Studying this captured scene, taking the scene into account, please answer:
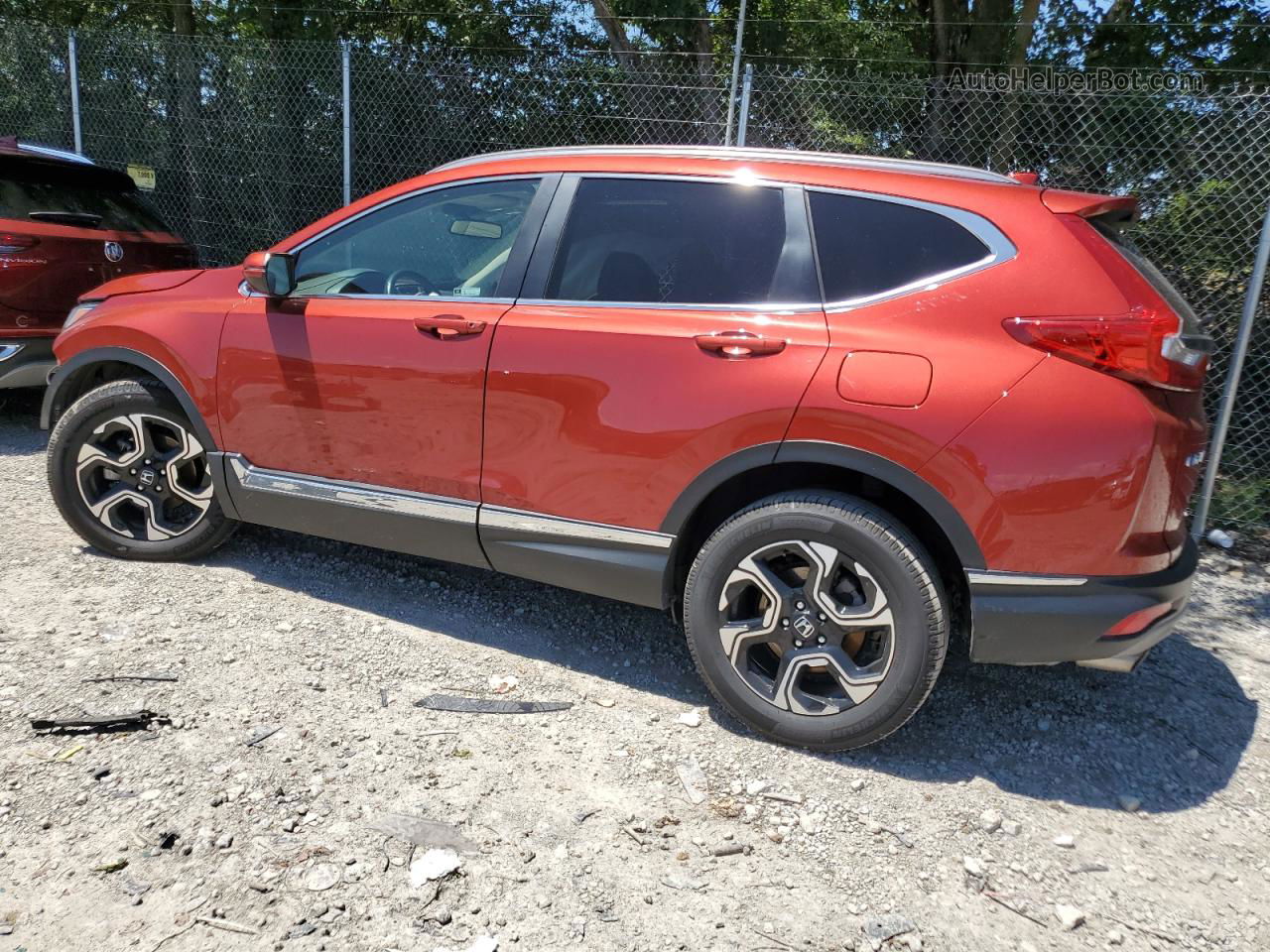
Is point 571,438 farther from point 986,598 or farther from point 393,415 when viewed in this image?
point 986,598

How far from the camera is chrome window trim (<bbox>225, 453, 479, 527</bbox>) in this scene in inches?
134

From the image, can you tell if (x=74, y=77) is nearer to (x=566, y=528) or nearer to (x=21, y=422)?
(x=21, y=422)

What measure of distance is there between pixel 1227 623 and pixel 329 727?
13.5 feet

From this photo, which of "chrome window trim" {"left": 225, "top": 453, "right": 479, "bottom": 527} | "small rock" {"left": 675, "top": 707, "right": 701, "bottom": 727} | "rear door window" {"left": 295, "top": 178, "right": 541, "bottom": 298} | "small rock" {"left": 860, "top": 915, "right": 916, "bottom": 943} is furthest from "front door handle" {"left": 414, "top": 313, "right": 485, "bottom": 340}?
"small rock" {"left": 860, "top": 915, "right": 916, "bottom": 943}

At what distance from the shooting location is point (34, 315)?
5.51m

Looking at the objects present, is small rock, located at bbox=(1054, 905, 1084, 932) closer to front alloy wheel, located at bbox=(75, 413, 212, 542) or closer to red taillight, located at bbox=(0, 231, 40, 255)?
front alloy wheel, located at bbox=(75, 413, 212, 542)

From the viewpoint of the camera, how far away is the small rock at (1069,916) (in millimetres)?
2338

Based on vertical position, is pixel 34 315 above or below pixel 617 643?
above

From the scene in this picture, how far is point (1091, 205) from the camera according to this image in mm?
2820

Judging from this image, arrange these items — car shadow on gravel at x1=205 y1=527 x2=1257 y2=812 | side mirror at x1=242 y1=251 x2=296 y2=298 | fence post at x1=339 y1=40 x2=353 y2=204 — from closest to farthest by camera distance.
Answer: car shadow on gravel at x1=205 y1=527 x2=1257 y2=812 → side mirror at x1=242 y1=251 x2=296 y2=298 → fence post at x1=339 y1=40 x2=353 y2=204

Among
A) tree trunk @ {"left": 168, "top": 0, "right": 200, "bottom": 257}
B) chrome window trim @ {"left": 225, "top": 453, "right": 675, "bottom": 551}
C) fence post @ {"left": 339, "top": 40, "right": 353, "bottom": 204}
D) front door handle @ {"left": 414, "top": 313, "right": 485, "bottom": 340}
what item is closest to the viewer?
chrome window trim @ {"left": 225, "top": 453, "right": 675, "bottom": 551}

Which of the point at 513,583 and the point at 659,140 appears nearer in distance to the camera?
the point at 513,583

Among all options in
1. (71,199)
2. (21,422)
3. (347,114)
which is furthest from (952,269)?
(21,422)

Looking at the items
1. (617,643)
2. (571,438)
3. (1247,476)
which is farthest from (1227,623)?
(571,438)
